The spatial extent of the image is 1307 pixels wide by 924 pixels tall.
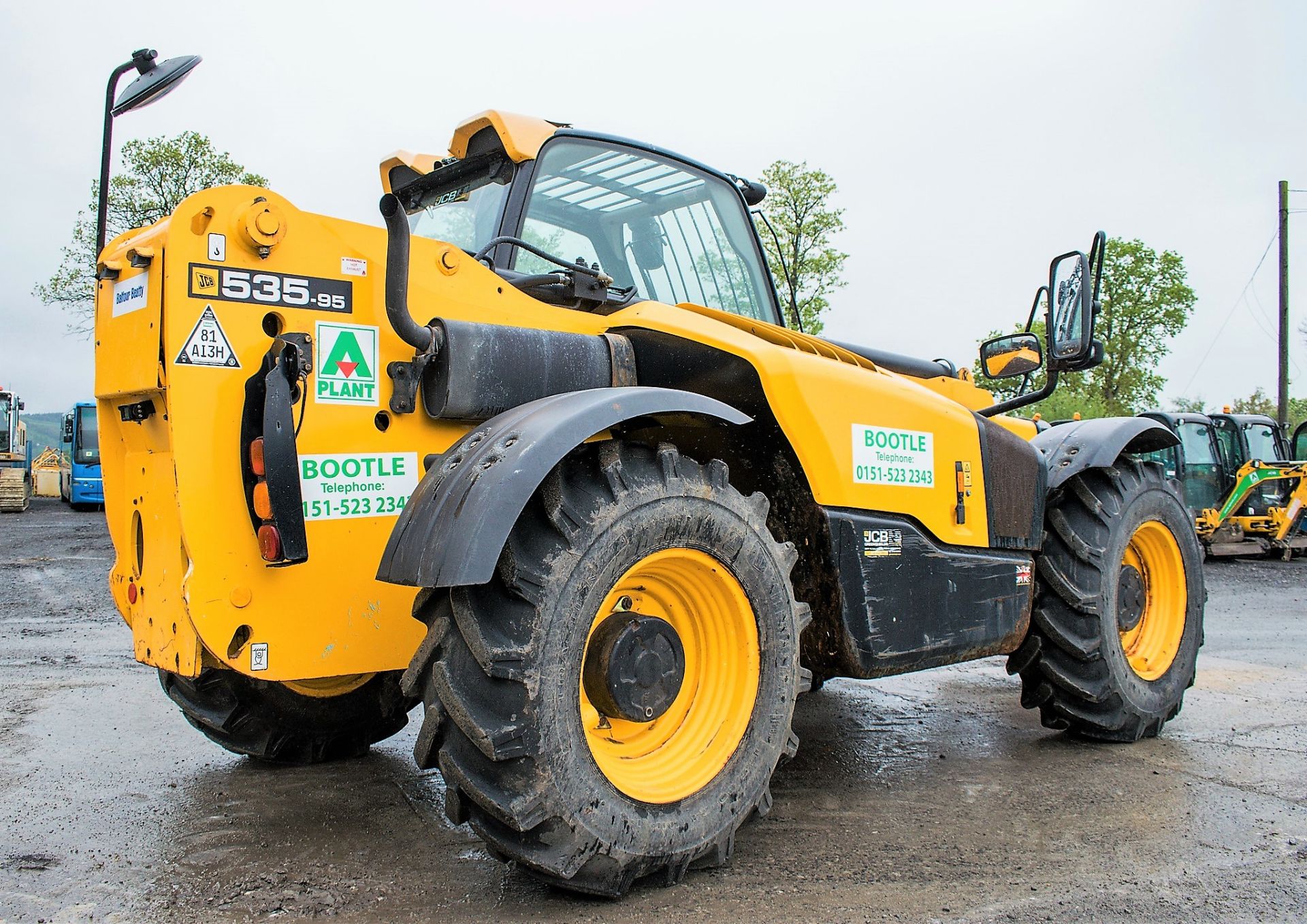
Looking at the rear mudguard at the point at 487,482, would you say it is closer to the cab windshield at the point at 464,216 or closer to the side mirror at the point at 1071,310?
the cab windshield at the point at 464,216

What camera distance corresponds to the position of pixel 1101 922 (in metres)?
2.78

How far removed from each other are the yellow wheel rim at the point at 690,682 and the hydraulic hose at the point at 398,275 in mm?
966

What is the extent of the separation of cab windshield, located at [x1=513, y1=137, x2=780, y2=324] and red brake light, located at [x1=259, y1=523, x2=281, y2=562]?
4.40 feet

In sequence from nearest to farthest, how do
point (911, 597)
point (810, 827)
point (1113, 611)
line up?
point (810, 827) → point (911, 597) → point (1113, 611)

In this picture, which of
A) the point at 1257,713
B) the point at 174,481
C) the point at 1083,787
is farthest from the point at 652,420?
the point at 1257,713

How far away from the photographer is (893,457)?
387cm

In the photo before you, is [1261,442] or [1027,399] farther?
[1261,442]

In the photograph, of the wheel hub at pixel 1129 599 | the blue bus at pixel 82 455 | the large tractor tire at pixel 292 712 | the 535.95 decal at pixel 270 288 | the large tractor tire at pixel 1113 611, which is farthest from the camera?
the blue bus at pixel 82 455

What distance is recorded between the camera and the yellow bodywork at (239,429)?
295cm

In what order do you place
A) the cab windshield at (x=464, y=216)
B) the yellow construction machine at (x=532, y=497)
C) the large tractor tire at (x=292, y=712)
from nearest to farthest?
1. the yellow construction machine at (x=532, y=497)
2. the cab windshield at (x=464, y=216)
3. the large tractor tire at (x=292, y=712)

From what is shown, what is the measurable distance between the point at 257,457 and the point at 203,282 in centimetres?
53

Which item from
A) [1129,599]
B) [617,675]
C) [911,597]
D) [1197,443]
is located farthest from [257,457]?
[1197,443]

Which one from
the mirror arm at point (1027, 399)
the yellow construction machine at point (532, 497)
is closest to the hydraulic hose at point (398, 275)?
the yellow construction machine at point (532, 497)

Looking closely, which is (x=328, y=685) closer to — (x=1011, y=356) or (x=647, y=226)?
(x=647, y=226)
